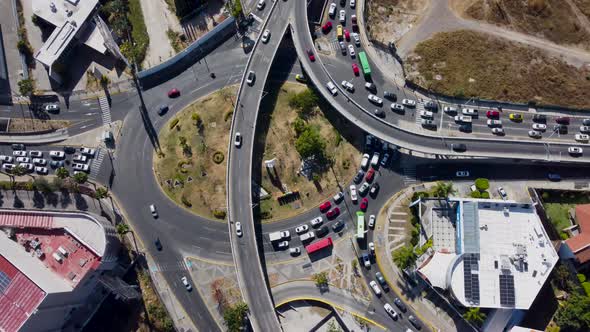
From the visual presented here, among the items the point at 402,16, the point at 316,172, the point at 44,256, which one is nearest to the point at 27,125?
the point at 44,256

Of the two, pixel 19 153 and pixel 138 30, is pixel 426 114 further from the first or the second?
pixel 19 153

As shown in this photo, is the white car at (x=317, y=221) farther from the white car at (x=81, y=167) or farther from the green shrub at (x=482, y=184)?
the white car at (x=81, y=167)

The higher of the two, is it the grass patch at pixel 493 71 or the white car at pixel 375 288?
the grass patch at pixel 493 71

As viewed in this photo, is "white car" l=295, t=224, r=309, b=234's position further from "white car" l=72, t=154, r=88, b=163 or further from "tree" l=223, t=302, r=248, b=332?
"white car" l=72, t=154, r=88, b=163

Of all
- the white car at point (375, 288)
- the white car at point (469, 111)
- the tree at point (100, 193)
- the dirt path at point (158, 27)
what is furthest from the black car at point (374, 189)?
the tree at point (100, 193)

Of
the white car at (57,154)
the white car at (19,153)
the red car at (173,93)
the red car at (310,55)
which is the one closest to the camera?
the red car at (310,55)

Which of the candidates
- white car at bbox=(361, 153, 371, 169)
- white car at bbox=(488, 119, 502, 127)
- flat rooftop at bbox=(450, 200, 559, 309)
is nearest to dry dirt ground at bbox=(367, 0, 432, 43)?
white car at bbox=(488, 119, 502, 127)
